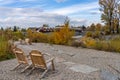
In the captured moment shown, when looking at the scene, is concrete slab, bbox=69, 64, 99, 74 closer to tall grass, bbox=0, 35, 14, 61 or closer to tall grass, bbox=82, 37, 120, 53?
tall grass, bbox=0, 35, 14, 61

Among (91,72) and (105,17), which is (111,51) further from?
(105,17)

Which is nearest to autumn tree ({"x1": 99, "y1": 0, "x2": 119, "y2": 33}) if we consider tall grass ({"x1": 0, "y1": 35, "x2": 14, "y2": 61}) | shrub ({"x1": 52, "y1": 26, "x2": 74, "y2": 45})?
shrub ({"x1": 52, "y1": 26, "x2": 74, "y2": 45})

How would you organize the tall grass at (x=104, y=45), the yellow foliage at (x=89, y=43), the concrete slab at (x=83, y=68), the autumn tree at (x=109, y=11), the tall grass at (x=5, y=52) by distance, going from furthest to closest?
1. the autumn tree at (x=109, y=11)
2. the yellow foliage at (x=89, y=43)
3. the tall grass at (x=104, y=45)
4. the tall grass at (x=5, y=52)
5. the concrete slab at (x=83, y=68)

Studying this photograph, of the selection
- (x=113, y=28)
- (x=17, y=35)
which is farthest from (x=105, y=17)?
(x=17, y=35)

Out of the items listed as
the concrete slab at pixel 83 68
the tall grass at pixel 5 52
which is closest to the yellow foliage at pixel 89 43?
the tall grass at pixel 5 52

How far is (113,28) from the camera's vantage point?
39.3 meters

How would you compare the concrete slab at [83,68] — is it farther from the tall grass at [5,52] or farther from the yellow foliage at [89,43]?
the yellow foliage at [89,43]

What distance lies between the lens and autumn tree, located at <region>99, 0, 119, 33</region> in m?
39.0

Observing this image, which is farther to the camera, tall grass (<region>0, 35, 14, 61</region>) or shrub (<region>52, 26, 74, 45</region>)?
shrub (<region>52, 26, 74, 45</region>)

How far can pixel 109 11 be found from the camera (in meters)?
39.4

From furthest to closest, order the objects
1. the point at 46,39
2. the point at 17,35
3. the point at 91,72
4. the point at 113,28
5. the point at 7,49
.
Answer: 1. the point at 113,28
2. the point at 17,35
3. the point at 46,39
4. the point at 7,49
5. the point at 91,72

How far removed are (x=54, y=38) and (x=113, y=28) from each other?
68.9 feet

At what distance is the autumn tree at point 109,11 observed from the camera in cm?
3903

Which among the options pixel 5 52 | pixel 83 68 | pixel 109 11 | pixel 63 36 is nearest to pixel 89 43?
pixel 63 36
